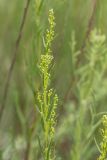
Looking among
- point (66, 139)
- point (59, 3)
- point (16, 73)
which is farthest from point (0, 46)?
point (59, 3)

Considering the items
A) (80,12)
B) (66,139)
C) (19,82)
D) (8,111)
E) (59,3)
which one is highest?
(80,12)

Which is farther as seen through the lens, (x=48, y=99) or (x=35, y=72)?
(x=35, y=72)

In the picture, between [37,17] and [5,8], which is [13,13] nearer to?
[5,8]

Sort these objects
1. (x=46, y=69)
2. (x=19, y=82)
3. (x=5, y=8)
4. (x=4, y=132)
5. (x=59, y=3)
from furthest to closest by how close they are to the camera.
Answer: (x=5, y=8) < (x=19, y=82) < (x=4, y=132) < (x=59, y=3) < (x=46, y=69)

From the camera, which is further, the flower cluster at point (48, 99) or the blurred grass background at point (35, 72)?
the blurred grass background at point (35, 72)

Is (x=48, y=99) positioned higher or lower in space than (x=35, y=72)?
lower

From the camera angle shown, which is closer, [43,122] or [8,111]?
[43,122]

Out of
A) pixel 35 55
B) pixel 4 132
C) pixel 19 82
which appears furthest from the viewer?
pixel 19 82

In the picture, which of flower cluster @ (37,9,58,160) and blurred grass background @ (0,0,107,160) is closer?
flower cluster @ (37,9,58,160)
